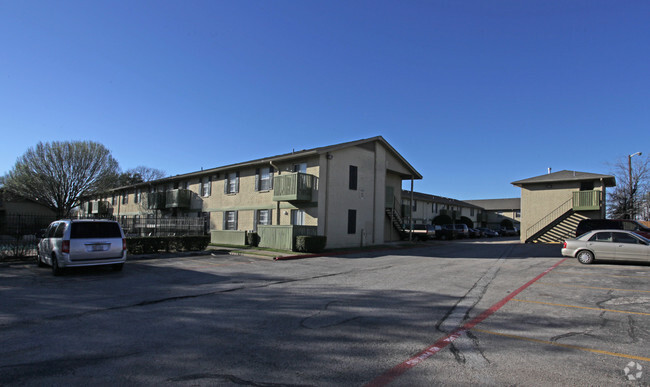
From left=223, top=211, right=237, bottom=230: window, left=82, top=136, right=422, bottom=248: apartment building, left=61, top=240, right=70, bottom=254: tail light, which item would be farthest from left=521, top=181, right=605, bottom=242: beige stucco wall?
left=61, top=240, right=70, bottom=254: tail light

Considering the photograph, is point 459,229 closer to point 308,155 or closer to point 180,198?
point 308,155

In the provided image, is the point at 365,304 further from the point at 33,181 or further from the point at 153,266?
the point at 33,181

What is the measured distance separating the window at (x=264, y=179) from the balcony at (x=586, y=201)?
75.9 ft

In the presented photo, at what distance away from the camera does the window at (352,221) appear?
24145 millimetres

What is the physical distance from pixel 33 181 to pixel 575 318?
41.6 m

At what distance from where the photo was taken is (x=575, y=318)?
6.64 m

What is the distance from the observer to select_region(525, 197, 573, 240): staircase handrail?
97.8ft

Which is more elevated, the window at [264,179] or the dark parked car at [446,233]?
the window at [264,179]

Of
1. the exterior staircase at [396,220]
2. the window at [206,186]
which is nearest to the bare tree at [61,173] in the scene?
the window at [206,186]

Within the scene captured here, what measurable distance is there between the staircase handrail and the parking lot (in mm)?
21714

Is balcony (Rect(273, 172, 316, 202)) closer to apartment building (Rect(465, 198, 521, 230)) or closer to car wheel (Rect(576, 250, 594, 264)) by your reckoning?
car wheel (Rect(576, 250, 594, 264))

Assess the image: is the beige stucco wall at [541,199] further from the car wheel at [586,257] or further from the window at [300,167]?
the window at [300,167]

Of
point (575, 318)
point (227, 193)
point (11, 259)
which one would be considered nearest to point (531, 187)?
point (227, 193)

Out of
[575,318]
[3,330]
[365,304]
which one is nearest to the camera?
[3,330]
